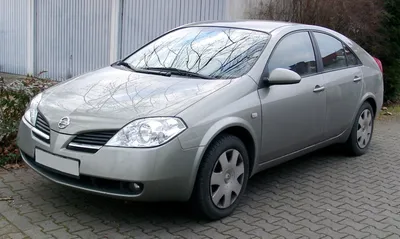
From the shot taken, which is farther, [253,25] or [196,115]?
[253,25]

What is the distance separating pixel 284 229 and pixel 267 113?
1026 millimetres

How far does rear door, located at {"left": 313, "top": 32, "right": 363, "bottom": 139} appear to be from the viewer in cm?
533

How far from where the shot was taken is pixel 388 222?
4203mm

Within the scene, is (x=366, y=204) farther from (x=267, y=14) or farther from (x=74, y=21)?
(x=74, y=21)

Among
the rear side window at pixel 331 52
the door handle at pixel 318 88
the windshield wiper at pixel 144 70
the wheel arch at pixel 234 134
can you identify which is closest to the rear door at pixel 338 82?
the rear side window at pixel 331 52

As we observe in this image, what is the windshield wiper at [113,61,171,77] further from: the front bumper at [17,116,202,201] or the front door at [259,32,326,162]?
the front bumper at [17,116,202,201]

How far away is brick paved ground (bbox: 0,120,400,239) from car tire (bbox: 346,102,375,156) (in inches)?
27.9

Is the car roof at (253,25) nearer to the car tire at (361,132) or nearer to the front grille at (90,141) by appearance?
the car tire at (361,132)

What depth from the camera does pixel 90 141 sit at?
362 cm

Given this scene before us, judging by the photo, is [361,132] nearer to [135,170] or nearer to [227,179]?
[227,179]

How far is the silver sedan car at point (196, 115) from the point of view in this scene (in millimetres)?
3568

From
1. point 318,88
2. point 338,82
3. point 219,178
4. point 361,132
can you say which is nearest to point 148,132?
point 219,178

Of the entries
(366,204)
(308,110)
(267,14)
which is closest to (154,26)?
(267,14)

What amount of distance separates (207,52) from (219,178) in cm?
136
